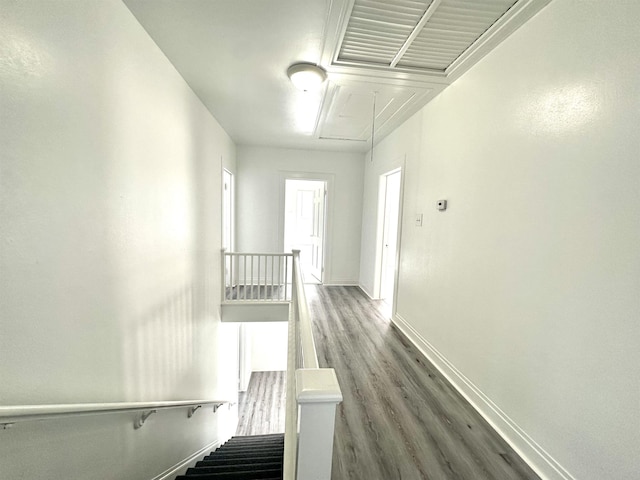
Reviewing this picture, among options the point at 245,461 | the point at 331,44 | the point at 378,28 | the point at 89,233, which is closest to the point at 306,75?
the point at 331,44

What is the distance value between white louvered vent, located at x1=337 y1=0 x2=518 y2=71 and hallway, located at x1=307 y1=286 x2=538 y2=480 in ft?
8.18

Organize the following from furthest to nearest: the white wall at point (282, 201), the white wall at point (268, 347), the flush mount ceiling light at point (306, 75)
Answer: the white wall at point (268, 347) < the white wall at point (282, 201) < the flush mount ceiling light at point (306, 75)

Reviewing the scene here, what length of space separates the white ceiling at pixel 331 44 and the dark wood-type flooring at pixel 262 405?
17.6 ft

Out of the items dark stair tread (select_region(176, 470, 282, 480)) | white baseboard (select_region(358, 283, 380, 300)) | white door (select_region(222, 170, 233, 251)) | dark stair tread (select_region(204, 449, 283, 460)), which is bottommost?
dark stair tread (select_region(204, 449, 283, 460))

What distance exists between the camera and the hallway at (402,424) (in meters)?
1.50

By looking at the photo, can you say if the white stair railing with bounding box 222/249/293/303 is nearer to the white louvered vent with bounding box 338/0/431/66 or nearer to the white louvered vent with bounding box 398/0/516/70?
the white louvered vent with bounding box 338/0/431/66

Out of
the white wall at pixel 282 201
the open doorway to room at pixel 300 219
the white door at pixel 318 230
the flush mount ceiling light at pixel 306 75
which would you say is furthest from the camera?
the open doorway to room at pixel 300 219

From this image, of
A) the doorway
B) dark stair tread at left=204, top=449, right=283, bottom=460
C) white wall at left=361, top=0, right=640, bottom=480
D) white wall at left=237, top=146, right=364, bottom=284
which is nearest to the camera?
white wall at left=361, top=0, right=640, bottom=480

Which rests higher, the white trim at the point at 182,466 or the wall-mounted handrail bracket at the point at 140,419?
the wall-mounted handrail bracket at the point at 140,419

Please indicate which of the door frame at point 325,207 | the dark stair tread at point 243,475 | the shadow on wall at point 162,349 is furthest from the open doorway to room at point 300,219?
the dark stair tread at point 243,475

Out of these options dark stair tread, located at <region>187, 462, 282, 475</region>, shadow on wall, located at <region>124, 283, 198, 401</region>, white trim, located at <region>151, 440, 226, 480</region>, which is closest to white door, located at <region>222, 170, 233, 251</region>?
shadow on wall, located at <region>124, 283, 198, 401</region>

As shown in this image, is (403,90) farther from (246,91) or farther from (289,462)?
(289,462)

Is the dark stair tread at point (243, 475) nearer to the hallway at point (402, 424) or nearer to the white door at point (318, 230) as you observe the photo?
the hallway at point (402, 424)

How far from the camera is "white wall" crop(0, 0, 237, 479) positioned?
0.97 m
